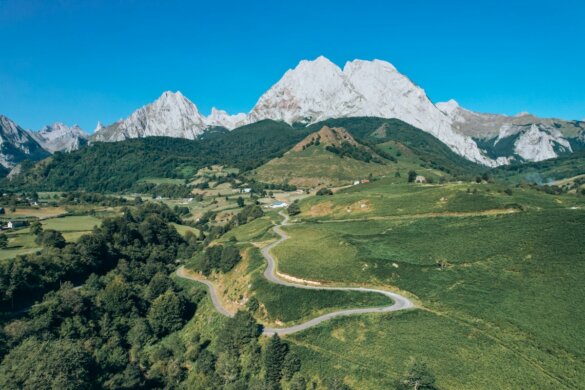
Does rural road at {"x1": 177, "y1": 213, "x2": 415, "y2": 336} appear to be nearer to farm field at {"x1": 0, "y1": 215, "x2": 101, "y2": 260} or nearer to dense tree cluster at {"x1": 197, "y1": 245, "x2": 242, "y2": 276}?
dense tree cluster at {"x1": 197, "y1": 245, "x2": 242, "y2": 276}

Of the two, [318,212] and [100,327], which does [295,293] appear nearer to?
[100,327]

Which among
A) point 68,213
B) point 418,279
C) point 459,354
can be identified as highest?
point 68,213

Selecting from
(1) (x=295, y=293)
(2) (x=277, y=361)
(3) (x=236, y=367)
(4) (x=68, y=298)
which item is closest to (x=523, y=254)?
(1) (x=295, y=293)

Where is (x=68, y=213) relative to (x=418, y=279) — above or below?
above

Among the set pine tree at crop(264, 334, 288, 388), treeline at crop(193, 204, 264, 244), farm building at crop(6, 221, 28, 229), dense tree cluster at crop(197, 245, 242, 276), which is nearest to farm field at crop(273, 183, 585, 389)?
pine tree at crop(264, 334, 288, 388)

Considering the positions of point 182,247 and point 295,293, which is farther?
point 182,247

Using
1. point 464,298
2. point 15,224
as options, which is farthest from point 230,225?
point 464,298

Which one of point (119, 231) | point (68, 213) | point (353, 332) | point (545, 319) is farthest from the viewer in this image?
point (68, 213)

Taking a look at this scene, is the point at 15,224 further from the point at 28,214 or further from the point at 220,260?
the point at 220,260
